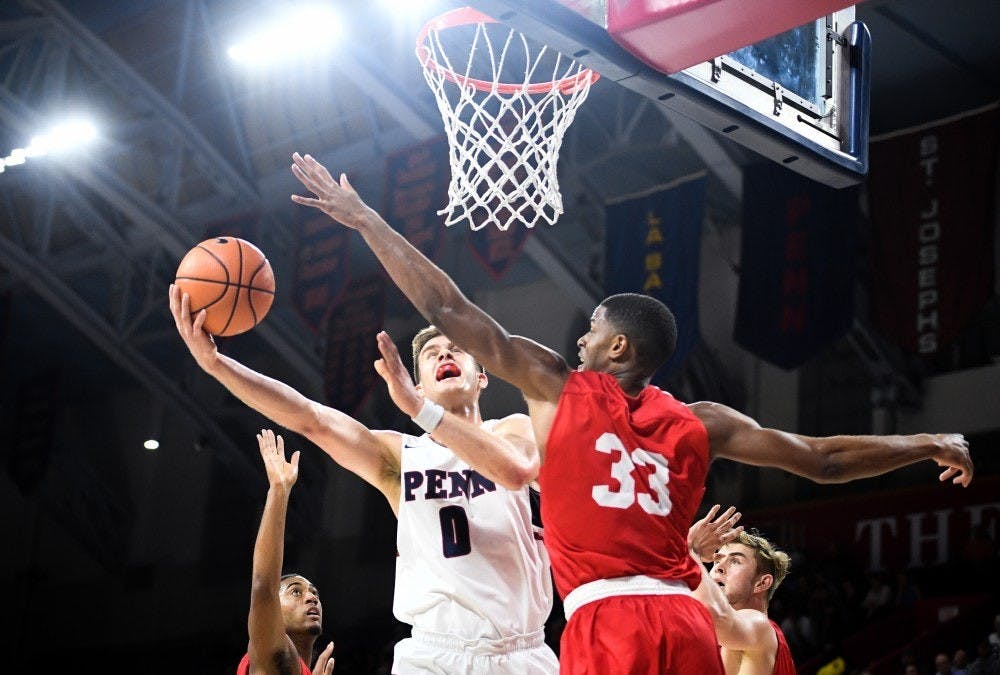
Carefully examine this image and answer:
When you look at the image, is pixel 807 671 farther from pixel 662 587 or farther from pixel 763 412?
pixel 662 587

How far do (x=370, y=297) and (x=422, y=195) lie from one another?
2.26 meters

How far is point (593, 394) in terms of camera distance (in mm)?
3514

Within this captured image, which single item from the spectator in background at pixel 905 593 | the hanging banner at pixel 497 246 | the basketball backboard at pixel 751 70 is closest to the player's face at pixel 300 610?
the basketball backboard at pixel 751 70

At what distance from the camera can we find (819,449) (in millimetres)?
3781

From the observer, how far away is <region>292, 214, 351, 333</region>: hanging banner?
614 inches

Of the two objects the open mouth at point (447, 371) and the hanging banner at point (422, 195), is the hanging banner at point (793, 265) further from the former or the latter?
the open mouth at point (447, 371)

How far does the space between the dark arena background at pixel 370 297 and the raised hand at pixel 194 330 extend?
7.39m

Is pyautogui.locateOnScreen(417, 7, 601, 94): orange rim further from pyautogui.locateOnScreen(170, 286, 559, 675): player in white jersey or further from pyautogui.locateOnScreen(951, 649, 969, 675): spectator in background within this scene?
pyautogui.locateOnScreen(951, 649, 969, 675): spectator in background

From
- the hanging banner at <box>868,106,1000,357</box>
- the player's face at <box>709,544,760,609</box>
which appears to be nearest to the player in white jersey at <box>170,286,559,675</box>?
the player's face at <box>709,544,760,609</box>

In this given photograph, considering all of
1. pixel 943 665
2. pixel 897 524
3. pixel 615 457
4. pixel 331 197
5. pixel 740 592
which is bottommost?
pixel 943 665

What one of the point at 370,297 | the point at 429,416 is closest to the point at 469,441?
the point at 429,416

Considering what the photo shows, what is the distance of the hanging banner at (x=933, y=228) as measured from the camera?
1253 cm

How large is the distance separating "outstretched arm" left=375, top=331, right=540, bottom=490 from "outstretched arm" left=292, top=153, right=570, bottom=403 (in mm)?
285

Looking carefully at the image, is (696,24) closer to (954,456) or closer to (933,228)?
(954,456)
